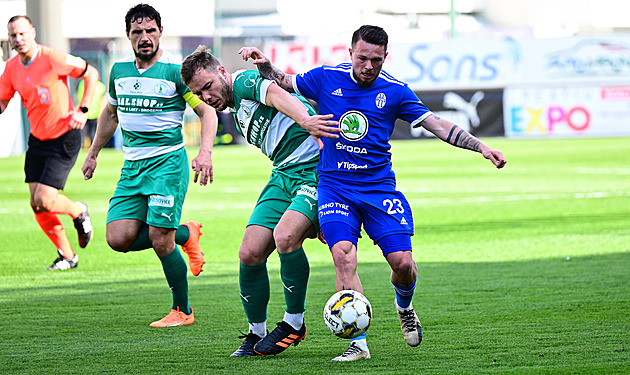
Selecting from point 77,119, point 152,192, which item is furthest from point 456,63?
point 152,192

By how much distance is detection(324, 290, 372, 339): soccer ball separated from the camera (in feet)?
16.8

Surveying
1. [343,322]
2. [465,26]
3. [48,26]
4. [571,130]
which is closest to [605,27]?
[465,26]

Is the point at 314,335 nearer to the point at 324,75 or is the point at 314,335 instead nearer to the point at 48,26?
the point at 324,75

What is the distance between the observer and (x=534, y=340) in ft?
18.7

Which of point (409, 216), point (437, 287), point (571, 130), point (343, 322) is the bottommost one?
point (571, 130)

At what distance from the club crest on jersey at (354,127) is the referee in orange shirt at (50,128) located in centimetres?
444

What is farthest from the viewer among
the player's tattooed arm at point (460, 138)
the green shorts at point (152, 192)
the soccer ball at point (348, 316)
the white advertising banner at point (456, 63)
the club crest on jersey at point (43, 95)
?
the white advertising banner at point (456, 63)

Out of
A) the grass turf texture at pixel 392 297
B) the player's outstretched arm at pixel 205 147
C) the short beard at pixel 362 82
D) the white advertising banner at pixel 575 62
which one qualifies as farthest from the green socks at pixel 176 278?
the white advertising banner at pixel 575 62

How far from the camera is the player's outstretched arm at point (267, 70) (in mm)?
5641

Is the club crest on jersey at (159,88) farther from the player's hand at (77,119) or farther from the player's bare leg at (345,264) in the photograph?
the player's hand at (77,119)

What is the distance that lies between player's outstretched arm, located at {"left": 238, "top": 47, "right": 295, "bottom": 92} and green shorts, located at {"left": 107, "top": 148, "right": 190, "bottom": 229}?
50.4 inches

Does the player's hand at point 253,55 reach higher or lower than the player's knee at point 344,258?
higher

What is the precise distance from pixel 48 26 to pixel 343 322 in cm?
3425

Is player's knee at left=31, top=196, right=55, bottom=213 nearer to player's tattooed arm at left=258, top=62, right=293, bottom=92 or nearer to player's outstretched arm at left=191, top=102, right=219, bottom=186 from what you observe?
player's outstretched arm at left=191, top=102, right=219, bottom=186
